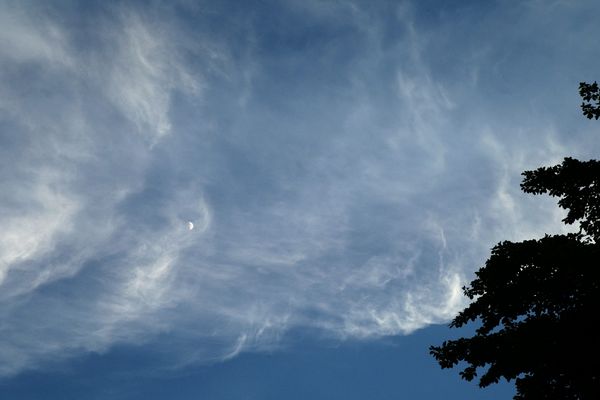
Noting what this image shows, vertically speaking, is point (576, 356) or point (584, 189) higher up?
point (584, 189)

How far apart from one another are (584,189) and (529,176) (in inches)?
67.3

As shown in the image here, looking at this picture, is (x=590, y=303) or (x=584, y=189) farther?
(x=584, y=189)

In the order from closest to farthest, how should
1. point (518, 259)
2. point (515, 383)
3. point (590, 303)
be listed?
point (590, 303) < point (515, 383) < point (518, 259)

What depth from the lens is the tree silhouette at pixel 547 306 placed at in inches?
482

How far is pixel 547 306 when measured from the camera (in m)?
13.5

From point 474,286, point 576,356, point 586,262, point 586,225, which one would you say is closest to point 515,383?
point 576,356

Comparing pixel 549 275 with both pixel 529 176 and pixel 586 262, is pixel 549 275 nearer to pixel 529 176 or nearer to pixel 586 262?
pixel 586 262

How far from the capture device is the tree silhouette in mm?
12234

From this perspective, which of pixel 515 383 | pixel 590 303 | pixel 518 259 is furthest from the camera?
pixel 518 259

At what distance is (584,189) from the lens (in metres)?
13.4

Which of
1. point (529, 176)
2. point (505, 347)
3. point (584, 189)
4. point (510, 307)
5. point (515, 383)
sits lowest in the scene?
point (515, 383)

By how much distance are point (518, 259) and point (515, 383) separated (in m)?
4.14

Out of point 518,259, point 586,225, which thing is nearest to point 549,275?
point 518,259

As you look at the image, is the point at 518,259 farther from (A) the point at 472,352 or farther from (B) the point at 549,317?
(A) the point at 472,352
